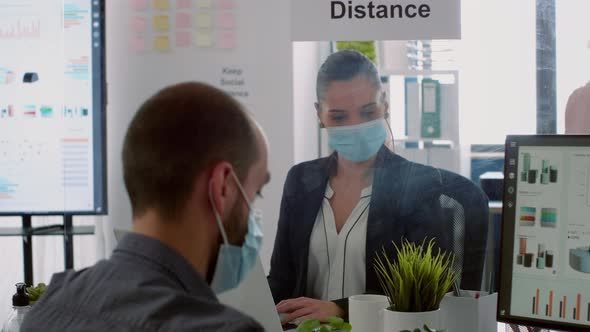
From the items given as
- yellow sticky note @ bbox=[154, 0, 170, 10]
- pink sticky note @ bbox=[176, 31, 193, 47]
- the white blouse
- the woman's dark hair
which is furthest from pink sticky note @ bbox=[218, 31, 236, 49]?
the white blouse

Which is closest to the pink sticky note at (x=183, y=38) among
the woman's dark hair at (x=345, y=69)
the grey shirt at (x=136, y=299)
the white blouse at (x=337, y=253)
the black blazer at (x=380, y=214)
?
the woman's dark hair at (x=345, y=69)

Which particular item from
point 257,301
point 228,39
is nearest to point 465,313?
point 257,301

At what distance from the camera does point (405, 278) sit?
5.97 feet

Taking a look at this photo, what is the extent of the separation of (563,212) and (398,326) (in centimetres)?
42

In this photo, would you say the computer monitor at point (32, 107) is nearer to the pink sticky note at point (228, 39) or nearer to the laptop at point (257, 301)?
the pink sticky note at point (228, 39)

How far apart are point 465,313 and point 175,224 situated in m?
0.84

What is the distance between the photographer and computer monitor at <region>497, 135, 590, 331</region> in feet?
5.67

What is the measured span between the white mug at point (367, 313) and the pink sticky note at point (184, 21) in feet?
3.96

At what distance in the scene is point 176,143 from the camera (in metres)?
1.30

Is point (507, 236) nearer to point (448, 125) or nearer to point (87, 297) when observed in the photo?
point (448, 125)

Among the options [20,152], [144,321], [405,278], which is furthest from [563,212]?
[20,152]

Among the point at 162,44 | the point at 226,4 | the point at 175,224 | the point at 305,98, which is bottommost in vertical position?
the point at 175,224

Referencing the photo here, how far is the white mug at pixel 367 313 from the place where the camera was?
191cm

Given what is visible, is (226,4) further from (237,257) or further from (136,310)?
(136,310)
